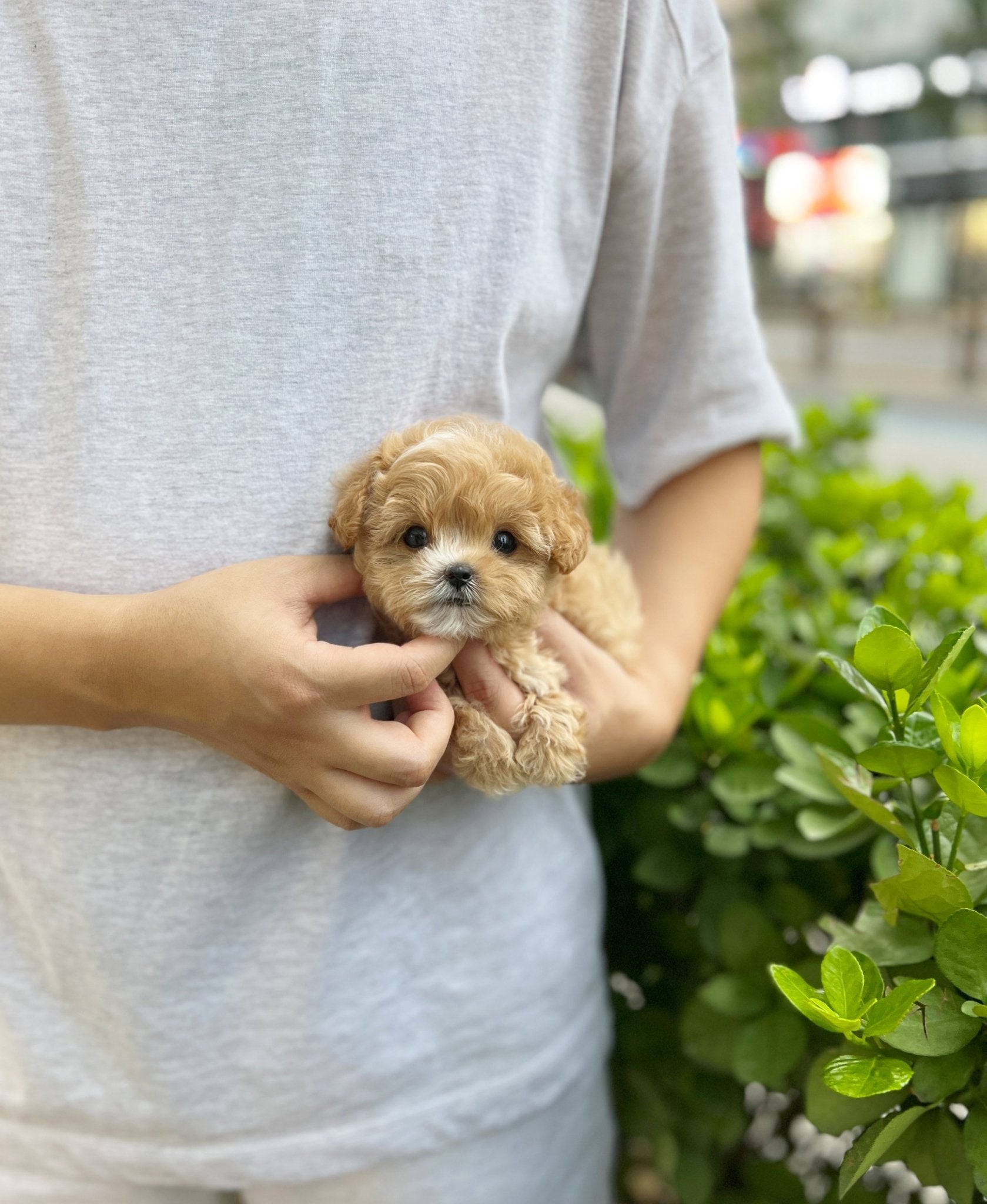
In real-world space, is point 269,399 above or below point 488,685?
above

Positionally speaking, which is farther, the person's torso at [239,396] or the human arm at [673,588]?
the human arm at [673,588]

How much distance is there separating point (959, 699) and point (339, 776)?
0.52 m

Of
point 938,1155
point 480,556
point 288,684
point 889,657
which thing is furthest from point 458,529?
point 938,1155

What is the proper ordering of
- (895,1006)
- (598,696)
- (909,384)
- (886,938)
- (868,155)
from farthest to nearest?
(909,384) → (868,155) → (598,696) → (886,938) → (895,1006)

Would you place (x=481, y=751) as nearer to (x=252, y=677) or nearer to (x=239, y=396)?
(x=252, y=677)

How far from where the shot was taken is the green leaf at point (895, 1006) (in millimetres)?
508

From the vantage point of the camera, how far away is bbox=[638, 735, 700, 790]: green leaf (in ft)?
3.09

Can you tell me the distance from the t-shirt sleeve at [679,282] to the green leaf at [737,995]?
1.47 ft

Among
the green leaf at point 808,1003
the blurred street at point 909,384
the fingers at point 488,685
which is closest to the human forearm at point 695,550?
the fingers at point 488,685

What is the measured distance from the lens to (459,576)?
1.94 ft

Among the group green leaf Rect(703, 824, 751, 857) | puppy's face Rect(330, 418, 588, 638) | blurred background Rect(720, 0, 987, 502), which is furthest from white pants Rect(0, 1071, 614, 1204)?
blurred background Rect(720, 0, 987, 502)

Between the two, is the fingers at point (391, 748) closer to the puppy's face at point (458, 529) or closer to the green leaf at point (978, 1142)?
the puppy's face at point (458, 529)

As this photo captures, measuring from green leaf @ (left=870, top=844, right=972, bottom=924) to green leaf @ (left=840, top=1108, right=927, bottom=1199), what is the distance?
0.11m

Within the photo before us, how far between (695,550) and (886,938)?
1.25 ft
